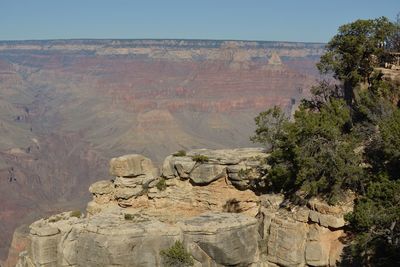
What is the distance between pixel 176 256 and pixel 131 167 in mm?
10834

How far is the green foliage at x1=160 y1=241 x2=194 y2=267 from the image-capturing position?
83.9 ft

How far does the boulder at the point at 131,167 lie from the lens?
34.9 m

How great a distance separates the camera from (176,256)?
25.5m

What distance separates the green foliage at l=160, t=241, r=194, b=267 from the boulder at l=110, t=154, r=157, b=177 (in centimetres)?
995

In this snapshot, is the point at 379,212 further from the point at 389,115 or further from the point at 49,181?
the point at 49,181

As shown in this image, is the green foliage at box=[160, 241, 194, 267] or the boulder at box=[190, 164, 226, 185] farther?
the boulder at box=[190, 164, 226, 185]

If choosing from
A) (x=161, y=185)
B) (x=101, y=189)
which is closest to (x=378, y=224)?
(x=161, y=185)

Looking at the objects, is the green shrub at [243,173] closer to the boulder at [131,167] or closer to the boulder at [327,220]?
the boulder at [131,167]

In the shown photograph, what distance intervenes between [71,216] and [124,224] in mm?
5859

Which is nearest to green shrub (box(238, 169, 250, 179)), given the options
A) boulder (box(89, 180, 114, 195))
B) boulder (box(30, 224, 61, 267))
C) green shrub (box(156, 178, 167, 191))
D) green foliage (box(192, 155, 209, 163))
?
green foliage (box(192, 155, 209, 163))

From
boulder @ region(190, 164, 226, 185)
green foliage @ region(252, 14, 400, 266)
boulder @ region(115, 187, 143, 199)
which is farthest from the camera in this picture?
boulder @ region(115, 187, 143, 199)

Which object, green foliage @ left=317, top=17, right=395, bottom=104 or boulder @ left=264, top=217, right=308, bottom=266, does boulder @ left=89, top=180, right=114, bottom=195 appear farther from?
green foliage @ left=317, top=17, right=395, bottom=104

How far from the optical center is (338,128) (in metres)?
30.1

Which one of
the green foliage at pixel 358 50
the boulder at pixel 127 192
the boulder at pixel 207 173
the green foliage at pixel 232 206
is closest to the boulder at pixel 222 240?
the green foliage at pixel 232 206
